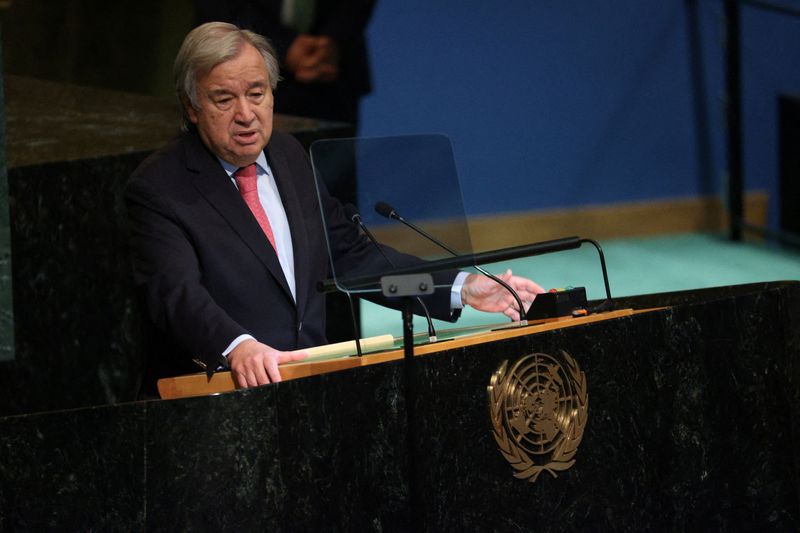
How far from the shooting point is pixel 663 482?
96.1 inches

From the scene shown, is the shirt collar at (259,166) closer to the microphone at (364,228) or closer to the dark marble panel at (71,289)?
the microphone at (364,228)

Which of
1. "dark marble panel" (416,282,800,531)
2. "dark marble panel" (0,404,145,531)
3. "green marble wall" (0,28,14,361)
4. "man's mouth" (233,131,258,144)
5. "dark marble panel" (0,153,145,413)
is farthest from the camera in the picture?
"dark marble panel" (0,153,145,413)

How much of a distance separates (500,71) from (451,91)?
0.26 metres

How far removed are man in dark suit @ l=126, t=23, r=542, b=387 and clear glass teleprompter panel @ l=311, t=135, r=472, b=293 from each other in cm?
15

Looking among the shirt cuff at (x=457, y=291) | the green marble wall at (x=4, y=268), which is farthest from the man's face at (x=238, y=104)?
the green marble wall at (x=4, y=268)

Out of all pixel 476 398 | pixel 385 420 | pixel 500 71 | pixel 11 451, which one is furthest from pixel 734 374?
pixel 500 71

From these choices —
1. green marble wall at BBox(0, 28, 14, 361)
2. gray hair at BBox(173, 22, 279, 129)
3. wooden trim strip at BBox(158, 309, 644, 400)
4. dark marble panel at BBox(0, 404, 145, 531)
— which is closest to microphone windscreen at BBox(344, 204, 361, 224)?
wooden trim strip at BBox(158, 309, 644, 400)

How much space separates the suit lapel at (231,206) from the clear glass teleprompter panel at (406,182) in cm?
32

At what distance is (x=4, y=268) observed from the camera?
363 cm

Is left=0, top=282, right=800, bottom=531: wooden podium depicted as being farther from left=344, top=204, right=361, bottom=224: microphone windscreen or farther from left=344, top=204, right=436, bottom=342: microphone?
left=344, top=204, right=361, bottom=224: microphone windscreen

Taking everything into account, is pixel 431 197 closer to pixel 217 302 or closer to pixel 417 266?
pixel 417 266

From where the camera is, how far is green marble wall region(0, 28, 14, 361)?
359 centimetres

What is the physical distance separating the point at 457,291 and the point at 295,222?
0.41 metres

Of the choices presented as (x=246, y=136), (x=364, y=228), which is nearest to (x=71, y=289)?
(x=246, y=136)
